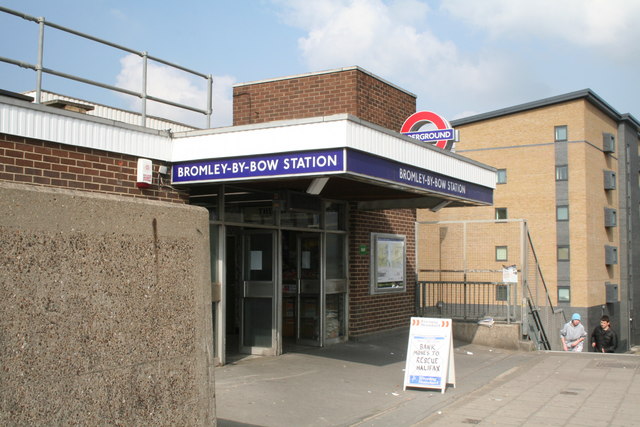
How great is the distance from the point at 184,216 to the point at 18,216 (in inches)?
46.6

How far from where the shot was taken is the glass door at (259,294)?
11.2 meters

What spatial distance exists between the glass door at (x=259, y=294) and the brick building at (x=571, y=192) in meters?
25.4

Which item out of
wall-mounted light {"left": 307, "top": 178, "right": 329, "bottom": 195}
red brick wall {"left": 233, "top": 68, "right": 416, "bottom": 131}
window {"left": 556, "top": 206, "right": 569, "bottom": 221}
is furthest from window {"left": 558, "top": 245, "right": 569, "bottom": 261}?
wall-mounted light {"left": 307, "top": 178, "right": 329, "bottom": 195}

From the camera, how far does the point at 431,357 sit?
9047 millimetres

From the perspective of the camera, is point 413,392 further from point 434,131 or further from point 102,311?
point 102,311

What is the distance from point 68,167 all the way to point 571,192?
1392 inches

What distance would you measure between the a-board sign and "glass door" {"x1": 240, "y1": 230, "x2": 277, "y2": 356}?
2805mm

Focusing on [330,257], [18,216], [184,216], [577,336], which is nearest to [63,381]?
[18,216]

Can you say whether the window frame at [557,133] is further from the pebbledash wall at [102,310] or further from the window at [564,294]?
the pebbledash wall at [102,310]

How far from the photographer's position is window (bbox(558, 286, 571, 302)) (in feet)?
126

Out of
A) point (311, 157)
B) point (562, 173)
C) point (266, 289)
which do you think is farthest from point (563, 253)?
point (311, 157)

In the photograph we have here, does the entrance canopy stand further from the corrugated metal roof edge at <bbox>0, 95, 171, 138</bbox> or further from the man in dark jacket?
the man in dark jacket

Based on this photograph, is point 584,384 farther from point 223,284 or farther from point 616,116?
point 616,116

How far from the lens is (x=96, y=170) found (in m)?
8.40
